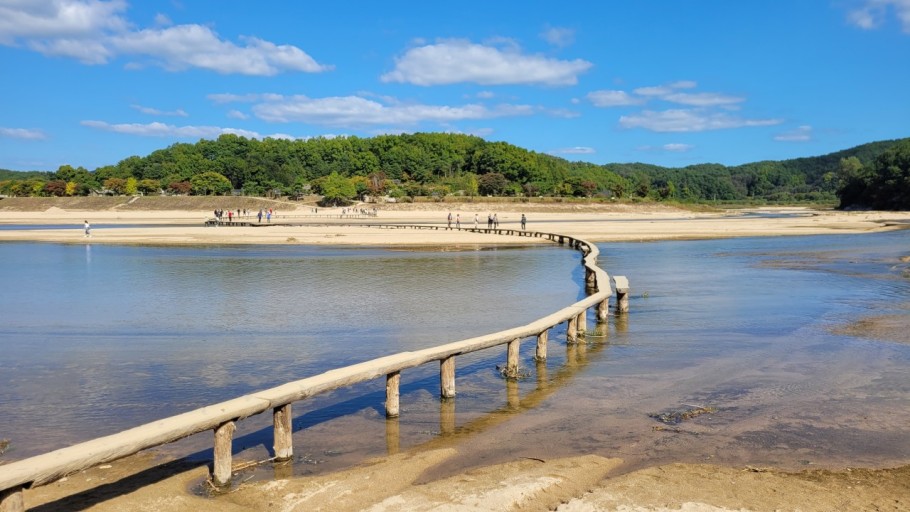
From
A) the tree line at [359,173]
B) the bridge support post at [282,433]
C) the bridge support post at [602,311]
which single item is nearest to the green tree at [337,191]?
the tree line at [359,173]

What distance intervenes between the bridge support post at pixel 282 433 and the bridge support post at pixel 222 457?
2.30 ft

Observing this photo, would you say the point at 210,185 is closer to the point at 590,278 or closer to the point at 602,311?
the point at 590,278

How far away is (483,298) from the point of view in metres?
20.7

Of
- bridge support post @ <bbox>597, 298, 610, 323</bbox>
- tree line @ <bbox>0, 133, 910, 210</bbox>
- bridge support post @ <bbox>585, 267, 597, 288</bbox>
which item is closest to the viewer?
bridge support post @ <bbox>597, 298, 610, 323</bbox>

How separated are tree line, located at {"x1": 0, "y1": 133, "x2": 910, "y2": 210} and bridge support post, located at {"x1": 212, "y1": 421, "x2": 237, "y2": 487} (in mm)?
111235

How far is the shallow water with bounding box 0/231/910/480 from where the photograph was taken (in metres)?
8.34

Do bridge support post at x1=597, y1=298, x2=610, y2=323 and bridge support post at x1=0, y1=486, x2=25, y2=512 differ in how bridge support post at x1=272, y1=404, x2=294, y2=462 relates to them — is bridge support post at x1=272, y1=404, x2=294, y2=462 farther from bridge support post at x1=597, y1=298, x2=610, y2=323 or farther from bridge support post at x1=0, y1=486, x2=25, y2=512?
bridge support post at x1=597, y1=298, x2=610, y2=323

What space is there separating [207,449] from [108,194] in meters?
141

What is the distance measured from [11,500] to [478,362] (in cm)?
819

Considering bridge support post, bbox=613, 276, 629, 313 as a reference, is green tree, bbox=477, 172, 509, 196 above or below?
above

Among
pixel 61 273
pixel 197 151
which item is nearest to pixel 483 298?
pixel 61 273

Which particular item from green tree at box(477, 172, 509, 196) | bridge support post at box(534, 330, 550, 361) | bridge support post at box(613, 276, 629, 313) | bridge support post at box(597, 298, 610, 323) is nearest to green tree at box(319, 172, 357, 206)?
green tree at box(477, 172, 509, 196)

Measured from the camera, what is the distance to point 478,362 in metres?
12.7

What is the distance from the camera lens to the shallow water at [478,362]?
834 centimetres
